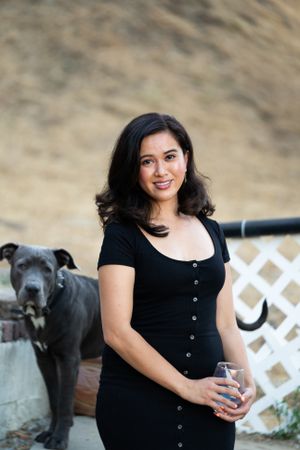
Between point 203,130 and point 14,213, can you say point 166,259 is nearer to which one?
point 14,213

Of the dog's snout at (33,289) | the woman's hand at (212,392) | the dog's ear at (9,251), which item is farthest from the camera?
the dog's ear at (9,251)

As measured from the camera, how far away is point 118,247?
2.46 m

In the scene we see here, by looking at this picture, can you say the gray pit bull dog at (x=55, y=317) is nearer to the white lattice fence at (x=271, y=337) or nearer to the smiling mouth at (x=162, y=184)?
the white lattice fence at (x=271, y=337)

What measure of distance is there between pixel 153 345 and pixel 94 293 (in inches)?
97.5

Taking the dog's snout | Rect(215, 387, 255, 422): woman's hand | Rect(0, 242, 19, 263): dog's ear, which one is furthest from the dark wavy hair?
Rect(0, 242, 19, 263): dog's ear

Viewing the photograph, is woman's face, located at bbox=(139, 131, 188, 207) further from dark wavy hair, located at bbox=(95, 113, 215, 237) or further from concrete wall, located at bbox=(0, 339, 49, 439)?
concrete wall, located at bbox=(0, 339, 49, 439)

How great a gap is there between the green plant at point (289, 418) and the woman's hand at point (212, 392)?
107 inches

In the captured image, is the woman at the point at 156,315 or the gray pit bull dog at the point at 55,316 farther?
the gray pit bull dog at the point at 55,316

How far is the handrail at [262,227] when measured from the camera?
16.8ft

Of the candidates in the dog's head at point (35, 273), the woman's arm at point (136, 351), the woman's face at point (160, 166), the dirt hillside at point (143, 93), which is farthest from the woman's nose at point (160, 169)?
the dirt hillside at point (143, 93)

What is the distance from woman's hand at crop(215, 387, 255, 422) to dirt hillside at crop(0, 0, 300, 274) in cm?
1290

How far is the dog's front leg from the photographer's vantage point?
4633 millimetres

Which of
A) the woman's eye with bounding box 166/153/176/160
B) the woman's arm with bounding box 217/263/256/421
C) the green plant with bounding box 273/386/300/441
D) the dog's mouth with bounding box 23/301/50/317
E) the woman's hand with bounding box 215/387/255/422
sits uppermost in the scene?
the woman's eye with bounding box 166/153/176/160

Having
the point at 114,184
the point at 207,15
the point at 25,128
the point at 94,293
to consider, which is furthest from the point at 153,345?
the point at 207,15
